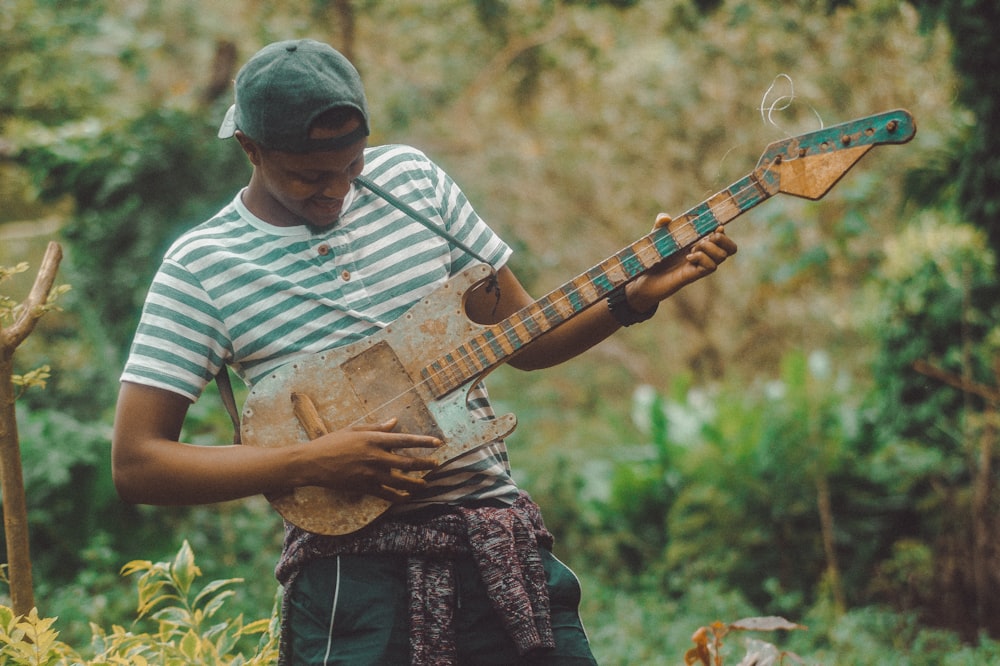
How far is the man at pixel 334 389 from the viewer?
1981 millimetres

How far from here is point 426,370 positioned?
6.95ft

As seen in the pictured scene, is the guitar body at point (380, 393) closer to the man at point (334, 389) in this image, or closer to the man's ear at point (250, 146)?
the man at point (334, 389)

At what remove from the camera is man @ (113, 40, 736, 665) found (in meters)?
1.98

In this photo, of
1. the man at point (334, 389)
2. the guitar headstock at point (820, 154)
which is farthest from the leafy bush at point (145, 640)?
the guitar headstock at point (820, 154)

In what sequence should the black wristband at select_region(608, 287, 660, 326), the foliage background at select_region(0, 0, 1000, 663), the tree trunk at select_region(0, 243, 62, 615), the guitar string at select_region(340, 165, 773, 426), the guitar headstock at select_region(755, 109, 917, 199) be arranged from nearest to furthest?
the guitar headstock at select_region(755, 109, 917, 199), the guitar string at select_region(340, 165, 773, 426), the black wristband at select_region(608, 287, 660, 326), the tree trunk at select_region(0, 243, 62, 615), the foliage background at select_region(0, 0, 1000, 663)

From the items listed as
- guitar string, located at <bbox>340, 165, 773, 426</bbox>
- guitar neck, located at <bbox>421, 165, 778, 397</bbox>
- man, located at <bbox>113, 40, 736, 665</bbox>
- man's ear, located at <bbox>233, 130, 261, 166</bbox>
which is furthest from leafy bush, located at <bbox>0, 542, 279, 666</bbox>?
man's ear, located at <bbox>233, 130, 261, 166</bbox>

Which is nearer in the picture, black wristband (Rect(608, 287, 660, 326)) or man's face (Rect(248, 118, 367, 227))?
man's face (Rect(248, 118, 367, 227))

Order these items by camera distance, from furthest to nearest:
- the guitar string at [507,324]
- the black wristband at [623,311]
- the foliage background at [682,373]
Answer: the foliage background at [682,373]
the black wristband at [623,311]
the guitar string at [507,324]

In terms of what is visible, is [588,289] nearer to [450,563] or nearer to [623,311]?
[623,311]

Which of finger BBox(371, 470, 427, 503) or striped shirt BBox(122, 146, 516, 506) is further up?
striped shirt BBox(122, 146, 516, 506)

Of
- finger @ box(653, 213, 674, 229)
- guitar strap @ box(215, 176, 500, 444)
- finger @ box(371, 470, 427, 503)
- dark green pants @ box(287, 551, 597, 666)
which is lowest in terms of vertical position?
dark green pants @ box(287, 551, 597, 666)

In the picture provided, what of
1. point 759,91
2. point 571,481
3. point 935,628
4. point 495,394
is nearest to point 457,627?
point 935,628

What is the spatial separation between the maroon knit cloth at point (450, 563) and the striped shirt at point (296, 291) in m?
0.08

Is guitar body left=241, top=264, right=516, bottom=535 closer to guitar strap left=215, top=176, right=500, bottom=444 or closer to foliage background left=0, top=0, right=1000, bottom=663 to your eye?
guitar strap left=215, top=176, right=500, bottom=444
